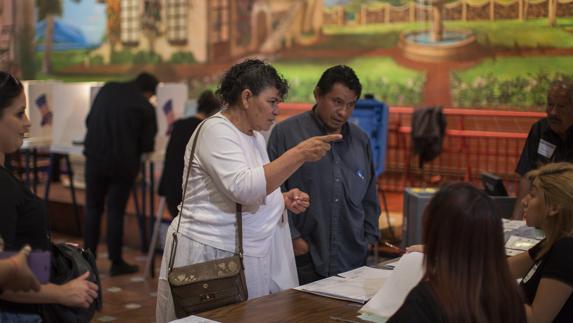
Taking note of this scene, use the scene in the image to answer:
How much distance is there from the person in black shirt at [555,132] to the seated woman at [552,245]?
5.40 ft

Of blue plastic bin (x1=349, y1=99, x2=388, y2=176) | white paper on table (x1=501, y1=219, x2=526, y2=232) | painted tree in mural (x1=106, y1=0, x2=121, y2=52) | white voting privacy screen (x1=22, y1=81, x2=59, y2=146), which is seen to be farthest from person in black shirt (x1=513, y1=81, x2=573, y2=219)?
painted tree in mural (x1=106, y1=0, x2=121, y2=52)

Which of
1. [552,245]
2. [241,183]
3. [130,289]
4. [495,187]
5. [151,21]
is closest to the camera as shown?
[552,245]

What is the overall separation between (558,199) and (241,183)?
1.07 meters

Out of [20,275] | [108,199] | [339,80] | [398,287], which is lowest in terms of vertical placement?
[108,199]

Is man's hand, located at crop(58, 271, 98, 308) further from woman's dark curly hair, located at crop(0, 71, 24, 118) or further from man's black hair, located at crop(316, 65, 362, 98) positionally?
man's black hair, located at crop(316, 65, 362, 98)

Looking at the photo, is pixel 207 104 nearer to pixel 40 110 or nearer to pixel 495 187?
pixel 495 187

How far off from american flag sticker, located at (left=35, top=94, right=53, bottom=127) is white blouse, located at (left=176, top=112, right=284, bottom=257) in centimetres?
612

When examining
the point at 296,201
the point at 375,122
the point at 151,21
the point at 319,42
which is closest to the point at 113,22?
the point at 151,21

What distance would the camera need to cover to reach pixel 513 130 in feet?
27.0

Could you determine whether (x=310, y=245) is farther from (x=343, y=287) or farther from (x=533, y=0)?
(x=533, y=0)

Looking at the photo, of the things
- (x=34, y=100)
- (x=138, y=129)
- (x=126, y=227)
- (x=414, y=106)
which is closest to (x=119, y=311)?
(x=138, y=129)

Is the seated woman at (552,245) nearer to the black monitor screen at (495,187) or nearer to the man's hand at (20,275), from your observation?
the man's hand at (20,275)

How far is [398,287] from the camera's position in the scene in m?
2.44

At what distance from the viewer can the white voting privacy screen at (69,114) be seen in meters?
7.99
